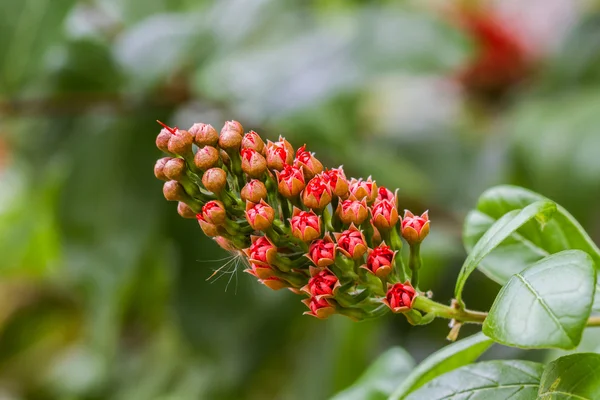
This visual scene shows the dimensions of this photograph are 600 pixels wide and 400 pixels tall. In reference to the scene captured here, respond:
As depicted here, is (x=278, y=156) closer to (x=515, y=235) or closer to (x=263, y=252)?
(x=263, y=252)

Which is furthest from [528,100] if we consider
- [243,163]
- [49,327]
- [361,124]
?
[49,327]

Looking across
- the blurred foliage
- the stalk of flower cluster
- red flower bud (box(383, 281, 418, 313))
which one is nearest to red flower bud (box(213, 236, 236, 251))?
the stalk of flower cluster

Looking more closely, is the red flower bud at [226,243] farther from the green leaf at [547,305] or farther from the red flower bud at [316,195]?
the green leaf at [547,305]

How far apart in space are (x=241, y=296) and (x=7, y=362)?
881 mm

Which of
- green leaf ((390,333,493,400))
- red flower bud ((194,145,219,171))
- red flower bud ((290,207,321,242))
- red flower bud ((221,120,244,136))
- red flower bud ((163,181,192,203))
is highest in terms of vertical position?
red flower bud ((221,120,244,136))

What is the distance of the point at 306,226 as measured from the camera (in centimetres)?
40

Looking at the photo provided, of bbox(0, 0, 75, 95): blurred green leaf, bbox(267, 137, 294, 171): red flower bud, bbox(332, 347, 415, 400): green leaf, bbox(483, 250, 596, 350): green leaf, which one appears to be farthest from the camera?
bbox(0, 0, 75, 95): blurred green leaf

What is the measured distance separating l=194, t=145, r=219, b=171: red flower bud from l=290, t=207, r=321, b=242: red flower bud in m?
0.06

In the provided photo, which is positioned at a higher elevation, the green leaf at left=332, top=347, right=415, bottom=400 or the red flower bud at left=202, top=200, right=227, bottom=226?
the red flower bud at left=202, top=200, right=227, bottom=226

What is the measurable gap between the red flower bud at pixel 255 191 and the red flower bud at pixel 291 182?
0.01m

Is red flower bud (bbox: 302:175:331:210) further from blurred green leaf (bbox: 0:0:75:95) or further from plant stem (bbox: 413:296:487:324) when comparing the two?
blurred green leaf (bbox: 0:0:75:95)

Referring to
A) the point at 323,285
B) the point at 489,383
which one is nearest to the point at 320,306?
the point at 323,285

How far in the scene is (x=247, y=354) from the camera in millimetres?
1195

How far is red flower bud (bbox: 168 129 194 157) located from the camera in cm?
41
